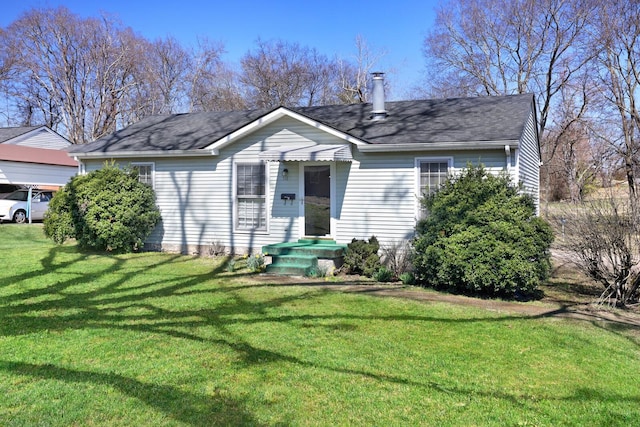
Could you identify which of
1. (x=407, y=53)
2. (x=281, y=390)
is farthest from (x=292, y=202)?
(x=407, y=53)

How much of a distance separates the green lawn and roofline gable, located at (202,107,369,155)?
4050 millimetres

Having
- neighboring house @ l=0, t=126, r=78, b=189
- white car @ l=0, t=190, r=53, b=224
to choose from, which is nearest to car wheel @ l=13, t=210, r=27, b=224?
white car @ l=0, t=190, r=53, b=224

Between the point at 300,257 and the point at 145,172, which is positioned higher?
the point at 145,172

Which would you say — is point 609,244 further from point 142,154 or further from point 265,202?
point 142,154

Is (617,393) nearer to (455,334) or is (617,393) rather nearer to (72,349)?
(455,334)

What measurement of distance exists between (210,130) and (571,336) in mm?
10577

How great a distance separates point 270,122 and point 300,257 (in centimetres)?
345

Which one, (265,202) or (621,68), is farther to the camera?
(621,68)

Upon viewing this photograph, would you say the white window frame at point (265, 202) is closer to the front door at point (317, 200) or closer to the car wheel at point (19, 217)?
the front door at point (317, 200)

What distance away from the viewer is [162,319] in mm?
6055

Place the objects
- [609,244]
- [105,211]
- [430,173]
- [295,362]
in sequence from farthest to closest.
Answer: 1. [105,211]
2. [430,173]
3. [609,244]
4. [295,362]

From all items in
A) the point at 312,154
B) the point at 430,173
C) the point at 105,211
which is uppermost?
the point at 312,154

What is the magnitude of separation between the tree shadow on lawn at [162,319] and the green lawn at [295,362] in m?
0.02

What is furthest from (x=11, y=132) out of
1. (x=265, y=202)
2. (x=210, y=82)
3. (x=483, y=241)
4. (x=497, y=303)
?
(x=497, y=303)
